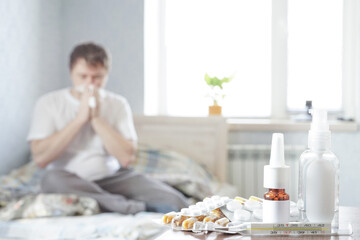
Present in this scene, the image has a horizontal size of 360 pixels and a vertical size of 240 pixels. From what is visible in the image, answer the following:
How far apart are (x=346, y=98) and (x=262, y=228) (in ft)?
7.99

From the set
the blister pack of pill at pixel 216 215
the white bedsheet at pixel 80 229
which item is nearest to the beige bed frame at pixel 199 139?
the white bedsheet at pixel 80 229

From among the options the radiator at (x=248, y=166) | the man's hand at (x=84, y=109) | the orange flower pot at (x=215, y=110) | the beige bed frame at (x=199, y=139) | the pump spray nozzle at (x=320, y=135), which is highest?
the pump spray nozzle at (x=320, y=135)

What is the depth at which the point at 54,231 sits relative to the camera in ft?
5.62

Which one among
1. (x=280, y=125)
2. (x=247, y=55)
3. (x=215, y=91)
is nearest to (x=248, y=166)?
(x=280, y=125)

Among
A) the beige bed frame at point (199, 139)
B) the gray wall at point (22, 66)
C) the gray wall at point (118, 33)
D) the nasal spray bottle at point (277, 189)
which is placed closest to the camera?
the nasal spray bottle at point (277, 189)

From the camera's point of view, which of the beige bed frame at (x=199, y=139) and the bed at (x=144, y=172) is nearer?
the bed at (x=144, y=172)

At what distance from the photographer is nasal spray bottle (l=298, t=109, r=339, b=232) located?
0.69 m

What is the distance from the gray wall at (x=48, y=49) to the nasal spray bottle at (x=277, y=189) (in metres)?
1.95

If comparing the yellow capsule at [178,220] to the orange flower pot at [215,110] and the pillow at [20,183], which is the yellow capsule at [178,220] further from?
the orange flower pot at [215,110]

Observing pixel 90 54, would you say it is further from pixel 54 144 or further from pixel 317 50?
pixel 317 50

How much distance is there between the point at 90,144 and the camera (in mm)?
2248

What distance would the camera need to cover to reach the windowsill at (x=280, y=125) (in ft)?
9.23

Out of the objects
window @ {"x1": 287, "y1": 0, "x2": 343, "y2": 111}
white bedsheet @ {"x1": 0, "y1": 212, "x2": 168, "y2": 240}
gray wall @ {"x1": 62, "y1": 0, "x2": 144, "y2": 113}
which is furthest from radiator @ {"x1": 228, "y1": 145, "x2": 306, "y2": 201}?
white bedsheet @ {"x1": 0, "y1": 212, "x2": 168, "y2": 240}

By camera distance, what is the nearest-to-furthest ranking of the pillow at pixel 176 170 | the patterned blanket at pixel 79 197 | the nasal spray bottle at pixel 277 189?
the nasal spray bottle at pixel 277 189 → the patterned blanket at pixel 79 197 → the pillow at pixel 176 170
